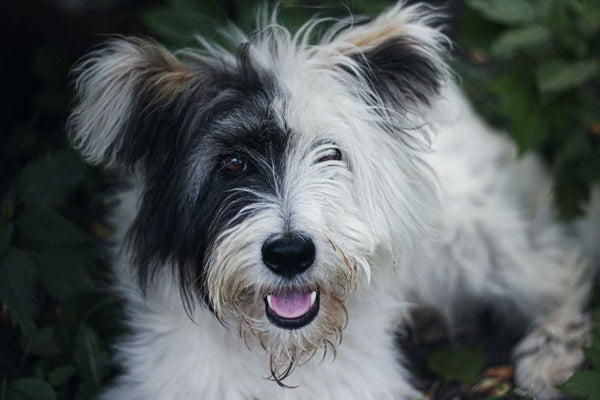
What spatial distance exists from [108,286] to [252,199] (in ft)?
4.73

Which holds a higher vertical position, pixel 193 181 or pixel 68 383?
pixel 193 181

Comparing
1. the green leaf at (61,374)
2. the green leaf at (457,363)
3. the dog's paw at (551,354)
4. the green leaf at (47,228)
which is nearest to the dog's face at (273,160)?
the green leaf at (47,228)

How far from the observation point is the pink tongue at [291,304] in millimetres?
2439

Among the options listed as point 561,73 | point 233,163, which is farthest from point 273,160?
point 561,73

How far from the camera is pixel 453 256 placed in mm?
3777

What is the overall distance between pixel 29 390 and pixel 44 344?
37 centimetres

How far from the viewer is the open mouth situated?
2439mm

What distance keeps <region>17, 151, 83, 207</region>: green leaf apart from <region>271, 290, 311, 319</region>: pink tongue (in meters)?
1.29

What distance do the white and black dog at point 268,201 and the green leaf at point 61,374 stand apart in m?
0.22

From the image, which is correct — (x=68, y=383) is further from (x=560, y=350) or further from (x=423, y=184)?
(x=560, y=350)

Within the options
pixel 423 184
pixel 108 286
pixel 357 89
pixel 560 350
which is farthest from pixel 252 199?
pixel 560 350

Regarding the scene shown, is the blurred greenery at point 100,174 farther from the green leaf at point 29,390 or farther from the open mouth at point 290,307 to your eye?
the open mouth at point 290,307

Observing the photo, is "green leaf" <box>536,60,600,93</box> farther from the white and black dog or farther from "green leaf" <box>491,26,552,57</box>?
the white and black dog

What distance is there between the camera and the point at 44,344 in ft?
10.4
